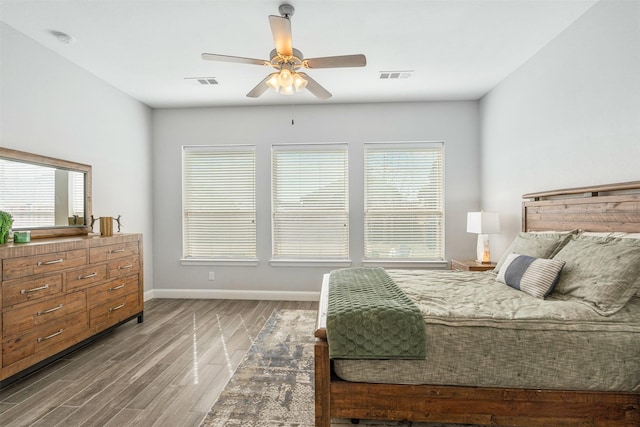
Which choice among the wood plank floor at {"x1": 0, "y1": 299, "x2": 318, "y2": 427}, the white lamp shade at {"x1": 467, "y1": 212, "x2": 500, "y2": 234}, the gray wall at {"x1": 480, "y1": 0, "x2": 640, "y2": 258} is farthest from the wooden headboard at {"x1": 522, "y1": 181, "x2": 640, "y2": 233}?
the wood plank floor at {"x1": 0, "y1": 299, "x2": 318, "y2": 427}

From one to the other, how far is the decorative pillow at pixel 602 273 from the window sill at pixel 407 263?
2131 mm

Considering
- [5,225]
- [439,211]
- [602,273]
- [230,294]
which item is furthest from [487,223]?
[5,225]

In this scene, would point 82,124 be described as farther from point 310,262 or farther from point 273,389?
point 273,389

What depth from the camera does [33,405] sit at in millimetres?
2033

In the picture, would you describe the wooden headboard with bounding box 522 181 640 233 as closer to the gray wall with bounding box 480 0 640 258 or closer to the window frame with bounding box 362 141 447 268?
the gray wall with bounding box 480 0 640 258

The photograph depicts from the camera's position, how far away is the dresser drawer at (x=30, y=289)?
213 centimetres

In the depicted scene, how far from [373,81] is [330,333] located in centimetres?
304

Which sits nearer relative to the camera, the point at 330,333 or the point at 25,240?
the point at 330,333

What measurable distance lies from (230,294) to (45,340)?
2.28 metres

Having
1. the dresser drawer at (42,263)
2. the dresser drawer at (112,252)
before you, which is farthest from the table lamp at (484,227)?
the dresser drawer at (42,263)

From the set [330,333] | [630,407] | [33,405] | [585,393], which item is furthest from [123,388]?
[630,407]

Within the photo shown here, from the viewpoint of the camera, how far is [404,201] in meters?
4.40

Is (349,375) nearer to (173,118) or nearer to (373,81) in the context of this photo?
(373,81)

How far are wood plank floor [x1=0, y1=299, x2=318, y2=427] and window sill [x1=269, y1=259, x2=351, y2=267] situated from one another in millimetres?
968
